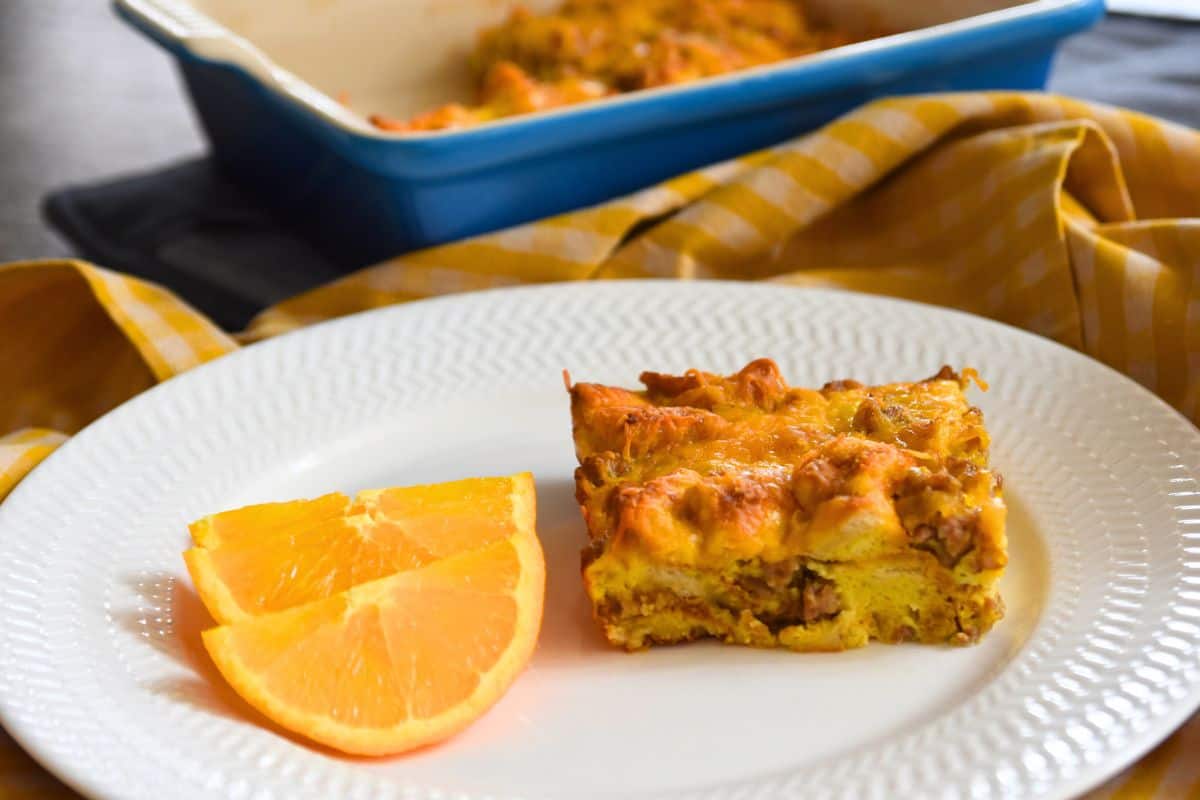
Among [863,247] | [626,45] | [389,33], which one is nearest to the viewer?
[863,247]

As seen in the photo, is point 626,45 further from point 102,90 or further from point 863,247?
point 102,90

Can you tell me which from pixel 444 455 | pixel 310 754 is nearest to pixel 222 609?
pixel 310 754

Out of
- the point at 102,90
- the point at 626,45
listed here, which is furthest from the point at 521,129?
the point at 102,90

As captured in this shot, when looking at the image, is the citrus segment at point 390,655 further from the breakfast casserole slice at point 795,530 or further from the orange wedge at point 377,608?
the breakfast casserole slice at point 795,530

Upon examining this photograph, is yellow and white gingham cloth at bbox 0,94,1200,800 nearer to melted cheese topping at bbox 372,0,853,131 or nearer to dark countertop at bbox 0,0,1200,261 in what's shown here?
melted cheese topping at bbox 372,0,853,131

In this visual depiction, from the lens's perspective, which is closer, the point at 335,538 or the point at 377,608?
the point at 377,608

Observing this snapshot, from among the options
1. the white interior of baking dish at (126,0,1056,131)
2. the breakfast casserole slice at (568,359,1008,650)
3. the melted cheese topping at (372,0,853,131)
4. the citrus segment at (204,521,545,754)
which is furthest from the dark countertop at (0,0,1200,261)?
the citrus segment at (204,521,545,754)
